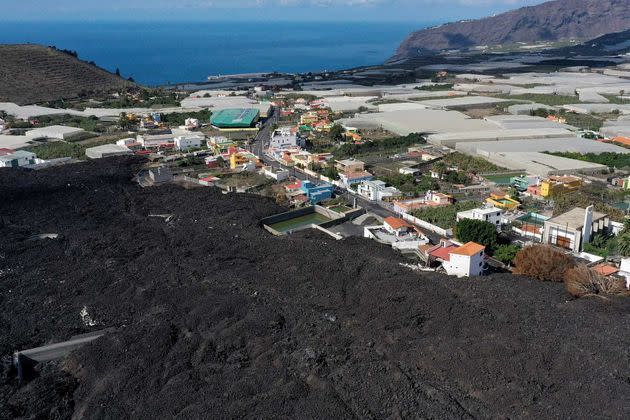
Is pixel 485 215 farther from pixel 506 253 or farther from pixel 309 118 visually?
pixel 309 118

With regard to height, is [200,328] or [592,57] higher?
[592,57]

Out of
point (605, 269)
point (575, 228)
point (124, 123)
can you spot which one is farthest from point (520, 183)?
point (124, 123)

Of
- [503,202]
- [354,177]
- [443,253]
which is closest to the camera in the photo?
[443,253]

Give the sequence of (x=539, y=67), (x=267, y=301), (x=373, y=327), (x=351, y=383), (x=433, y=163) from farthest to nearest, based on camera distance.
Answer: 1. (x=539, y=67)
2. (x=433, y=163)
3. (x=267, y=301)
4. (x=373, y=327)
5. (x=351, y=383)

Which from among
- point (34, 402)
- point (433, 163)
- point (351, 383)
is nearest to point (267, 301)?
point (351, 383)

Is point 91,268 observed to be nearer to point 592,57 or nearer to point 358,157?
point 358,157

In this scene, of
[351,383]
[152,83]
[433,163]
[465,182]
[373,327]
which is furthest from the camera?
[152,83]

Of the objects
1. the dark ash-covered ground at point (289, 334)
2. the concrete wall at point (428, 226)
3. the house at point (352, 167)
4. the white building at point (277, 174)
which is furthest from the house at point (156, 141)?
the concrete wall at point (428, 226)
